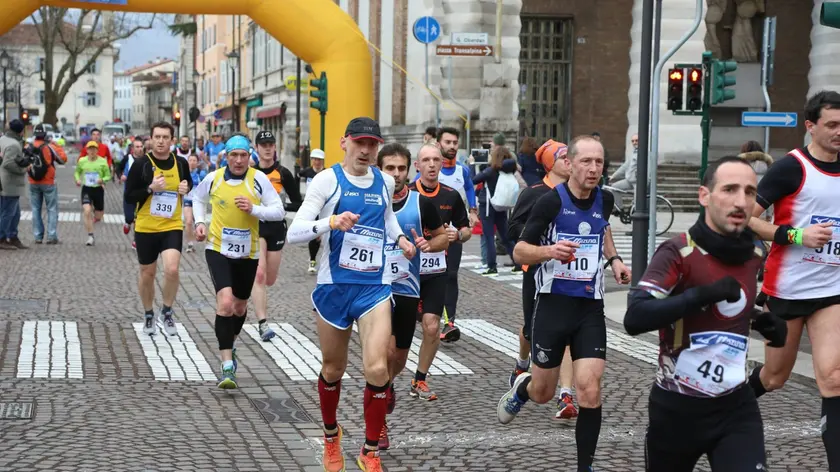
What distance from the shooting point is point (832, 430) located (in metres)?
5.96

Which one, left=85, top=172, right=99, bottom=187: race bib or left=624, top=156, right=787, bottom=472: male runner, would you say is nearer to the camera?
left=624, top=156, right=787, bottom=472: male runner

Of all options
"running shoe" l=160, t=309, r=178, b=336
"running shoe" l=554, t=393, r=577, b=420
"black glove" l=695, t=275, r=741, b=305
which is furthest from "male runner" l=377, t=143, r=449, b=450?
"running shoe" l=160, t=309, r=178, b=336

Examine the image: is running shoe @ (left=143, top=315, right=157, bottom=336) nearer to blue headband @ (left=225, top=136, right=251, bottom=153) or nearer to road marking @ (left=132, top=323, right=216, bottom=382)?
road marking @ (left=132, top=323, right=216, bottom=382)

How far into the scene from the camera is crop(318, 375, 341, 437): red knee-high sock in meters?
6.81

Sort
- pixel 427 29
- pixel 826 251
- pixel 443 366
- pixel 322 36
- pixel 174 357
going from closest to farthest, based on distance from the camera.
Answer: pixel 826 251
pixel 443 366
pixel 174 357
pixel 322 36
pixel 427 29

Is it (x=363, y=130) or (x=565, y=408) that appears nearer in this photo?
(x=363, y=130)

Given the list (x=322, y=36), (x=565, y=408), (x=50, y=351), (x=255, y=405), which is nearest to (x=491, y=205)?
(x=322, y=36)

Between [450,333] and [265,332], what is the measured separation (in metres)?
1.70

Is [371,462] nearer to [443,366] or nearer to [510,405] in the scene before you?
[510,405]

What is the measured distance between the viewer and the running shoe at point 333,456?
669 cm

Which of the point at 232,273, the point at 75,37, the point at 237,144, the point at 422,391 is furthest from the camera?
the point at 75,37

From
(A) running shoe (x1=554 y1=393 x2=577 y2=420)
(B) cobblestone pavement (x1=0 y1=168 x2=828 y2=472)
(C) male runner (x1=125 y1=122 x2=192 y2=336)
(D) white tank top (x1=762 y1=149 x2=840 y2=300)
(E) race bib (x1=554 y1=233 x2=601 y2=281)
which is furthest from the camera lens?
(C) male runner (x1=125 y1=122 x2=192 y2=336)

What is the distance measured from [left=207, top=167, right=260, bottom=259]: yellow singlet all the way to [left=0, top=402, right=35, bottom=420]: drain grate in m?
1.96

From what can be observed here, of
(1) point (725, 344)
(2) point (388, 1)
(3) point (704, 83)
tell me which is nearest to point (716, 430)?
(1) point (725, 344)
